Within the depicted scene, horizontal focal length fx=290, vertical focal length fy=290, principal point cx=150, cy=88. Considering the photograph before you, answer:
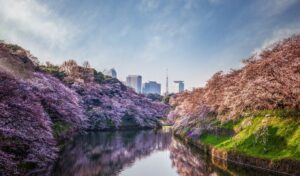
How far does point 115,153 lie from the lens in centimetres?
5000

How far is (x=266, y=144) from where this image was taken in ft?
121

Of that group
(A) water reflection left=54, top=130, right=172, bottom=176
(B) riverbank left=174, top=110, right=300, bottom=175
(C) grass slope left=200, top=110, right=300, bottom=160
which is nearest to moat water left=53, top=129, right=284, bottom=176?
(A) water reflection left=54, top=130, right=172, bottom=176

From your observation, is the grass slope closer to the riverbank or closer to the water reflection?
the riverbank

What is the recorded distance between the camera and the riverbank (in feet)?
106

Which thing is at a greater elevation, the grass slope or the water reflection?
the grass slope

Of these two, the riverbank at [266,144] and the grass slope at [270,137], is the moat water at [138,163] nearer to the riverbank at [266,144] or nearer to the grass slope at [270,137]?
the riverbank at [266,144]

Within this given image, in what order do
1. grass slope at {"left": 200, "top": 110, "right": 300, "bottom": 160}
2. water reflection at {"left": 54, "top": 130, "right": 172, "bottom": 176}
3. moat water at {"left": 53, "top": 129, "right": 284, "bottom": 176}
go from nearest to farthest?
grass slope at {"left": 200, "top": 110, "right": 300, "bottom": 160}
water reflection at {"left": 54, "top": 130, "right": 172, "bottom": 176}
moat water at {"left": 53, "top": 129, "right": 284, "bottom": 176}

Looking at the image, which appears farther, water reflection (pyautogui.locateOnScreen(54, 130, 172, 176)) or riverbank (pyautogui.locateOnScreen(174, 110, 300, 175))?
water reflection (pyautogui.locateOnScreen(54, 130, 172, 176))

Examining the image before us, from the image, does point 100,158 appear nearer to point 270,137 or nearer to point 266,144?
point 266,144

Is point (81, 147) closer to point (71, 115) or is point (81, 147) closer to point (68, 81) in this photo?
point (71, 115)

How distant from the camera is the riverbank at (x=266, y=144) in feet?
106

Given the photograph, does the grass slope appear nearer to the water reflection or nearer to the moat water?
the moat water

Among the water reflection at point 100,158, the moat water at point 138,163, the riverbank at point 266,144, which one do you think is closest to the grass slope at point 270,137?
the riverbank at point 266,144


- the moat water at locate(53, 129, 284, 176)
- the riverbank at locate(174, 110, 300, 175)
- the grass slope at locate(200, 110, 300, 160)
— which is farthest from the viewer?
the moat water at locate(53, 129, 284, 176)
